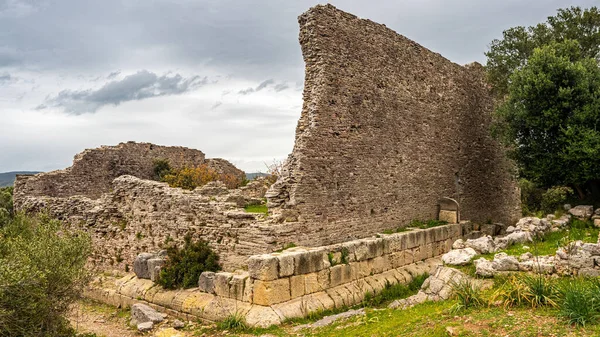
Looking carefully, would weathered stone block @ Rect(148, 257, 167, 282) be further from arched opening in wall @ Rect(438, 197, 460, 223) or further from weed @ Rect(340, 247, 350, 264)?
arched opening in wall @ Rect(438, 197, 460, 223)

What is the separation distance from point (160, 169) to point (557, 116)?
1801 centimetres

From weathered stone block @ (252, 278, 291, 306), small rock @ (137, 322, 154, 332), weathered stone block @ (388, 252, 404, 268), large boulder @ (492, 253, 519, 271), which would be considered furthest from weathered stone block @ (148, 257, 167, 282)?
large boulder @ (492, 253, 519, 271)

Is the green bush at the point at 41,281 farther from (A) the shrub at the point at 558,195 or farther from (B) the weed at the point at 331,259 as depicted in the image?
(A) the shrub at the point at 558,195

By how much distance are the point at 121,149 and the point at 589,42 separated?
20746mm

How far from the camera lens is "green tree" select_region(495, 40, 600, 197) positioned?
48.9 feet

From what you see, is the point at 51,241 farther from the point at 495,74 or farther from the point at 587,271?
the point at 495,74

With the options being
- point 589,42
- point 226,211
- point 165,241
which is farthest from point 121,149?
point 589,42

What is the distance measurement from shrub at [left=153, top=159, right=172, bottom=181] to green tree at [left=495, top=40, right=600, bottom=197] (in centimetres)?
1605

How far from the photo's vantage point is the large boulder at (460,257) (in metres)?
10.9

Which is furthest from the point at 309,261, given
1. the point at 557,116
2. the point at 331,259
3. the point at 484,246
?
the point at 557,116

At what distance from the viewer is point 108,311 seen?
12.5 m

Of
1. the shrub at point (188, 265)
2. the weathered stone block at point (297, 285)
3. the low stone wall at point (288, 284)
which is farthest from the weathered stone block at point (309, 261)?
the shrub at point (188, 265)

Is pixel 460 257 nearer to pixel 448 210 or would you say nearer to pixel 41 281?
pixel 448 210

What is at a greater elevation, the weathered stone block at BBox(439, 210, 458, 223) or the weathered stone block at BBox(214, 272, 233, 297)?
the weathered stone block at BBox(439, 210, 458, 223)
